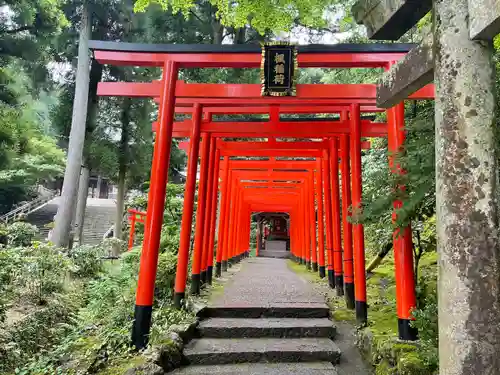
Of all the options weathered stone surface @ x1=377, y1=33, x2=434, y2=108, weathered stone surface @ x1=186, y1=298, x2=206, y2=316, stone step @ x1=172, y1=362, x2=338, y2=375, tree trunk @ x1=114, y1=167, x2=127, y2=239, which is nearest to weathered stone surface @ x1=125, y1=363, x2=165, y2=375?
stone step @ x1=172, y1=362, x2=338, y2=375

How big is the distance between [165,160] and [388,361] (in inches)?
149

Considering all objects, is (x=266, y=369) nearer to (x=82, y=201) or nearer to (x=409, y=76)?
(x=409, y=76)

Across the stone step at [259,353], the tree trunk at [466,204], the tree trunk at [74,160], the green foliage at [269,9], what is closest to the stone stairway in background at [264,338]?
the stone step at [259,353]

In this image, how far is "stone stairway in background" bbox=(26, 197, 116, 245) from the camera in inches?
1017

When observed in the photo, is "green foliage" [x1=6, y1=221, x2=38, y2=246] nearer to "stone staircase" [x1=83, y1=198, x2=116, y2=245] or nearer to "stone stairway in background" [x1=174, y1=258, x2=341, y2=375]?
"stone stairway in background" [x1=174, y1=258, x2=341, y2=375]

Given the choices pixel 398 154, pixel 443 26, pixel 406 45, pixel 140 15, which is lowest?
pixel 398 154

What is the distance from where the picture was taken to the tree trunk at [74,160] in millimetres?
11992

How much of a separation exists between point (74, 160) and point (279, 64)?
358 inches

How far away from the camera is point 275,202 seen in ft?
68.8

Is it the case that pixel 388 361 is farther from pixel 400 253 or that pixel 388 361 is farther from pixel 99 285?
pixel 99 285

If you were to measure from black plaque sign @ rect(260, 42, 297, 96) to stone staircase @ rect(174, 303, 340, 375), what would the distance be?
3671mm

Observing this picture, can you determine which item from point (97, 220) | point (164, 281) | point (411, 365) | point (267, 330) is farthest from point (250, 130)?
point (97, 220)

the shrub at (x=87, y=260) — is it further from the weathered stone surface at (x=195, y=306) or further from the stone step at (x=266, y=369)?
the stone step at (x=266, y=369)

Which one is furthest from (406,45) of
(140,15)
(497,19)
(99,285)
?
(140,15)
